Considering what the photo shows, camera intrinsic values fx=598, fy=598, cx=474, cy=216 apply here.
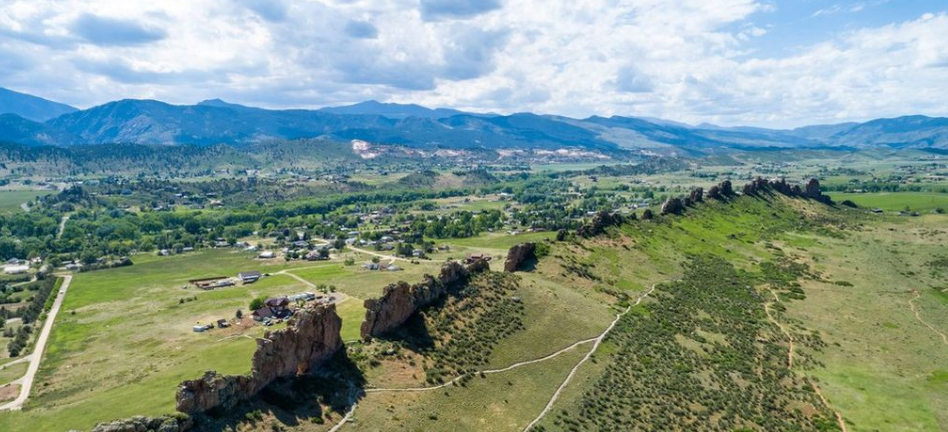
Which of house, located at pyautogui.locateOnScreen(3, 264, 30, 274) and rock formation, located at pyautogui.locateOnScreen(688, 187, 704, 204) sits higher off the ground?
rock formation, located at pyautogui.locateOnScreen(688, 187, 704, 204)

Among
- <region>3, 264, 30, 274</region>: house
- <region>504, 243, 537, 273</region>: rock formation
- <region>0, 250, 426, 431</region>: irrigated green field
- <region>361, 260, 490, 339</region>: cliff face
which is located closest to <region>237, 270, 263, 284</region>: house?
<region>0, 250, 426, 431</region>: irrigated green field

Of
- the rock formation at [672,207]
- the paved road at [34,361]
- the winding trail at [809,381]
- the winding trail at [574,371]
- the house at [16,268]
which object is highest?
the rock formation at [672,207]

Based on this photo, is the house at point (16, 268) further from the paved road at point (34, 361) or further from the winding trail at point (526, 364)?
the winding trail at point (526, 364)

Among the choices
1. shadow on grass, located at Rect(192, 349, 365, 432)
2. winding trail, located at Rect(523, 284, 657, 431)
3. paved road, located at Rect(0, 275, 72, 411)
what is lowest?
paved road, located at Rect(0, 275, 72, 411)

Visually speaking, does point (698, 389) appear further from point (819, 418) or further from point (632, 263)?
point (632, 263)

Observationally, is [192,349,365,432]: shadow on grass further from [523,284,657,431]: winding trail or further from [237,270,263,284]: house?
[237,270,263,284]: house

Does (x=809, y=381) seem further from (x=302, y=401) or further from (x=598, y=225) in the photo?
(x=302, y=401)

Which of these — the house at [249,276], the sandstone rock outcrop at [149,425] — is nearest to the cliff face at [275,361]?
the sandstone rock outcrop at [149,425]
